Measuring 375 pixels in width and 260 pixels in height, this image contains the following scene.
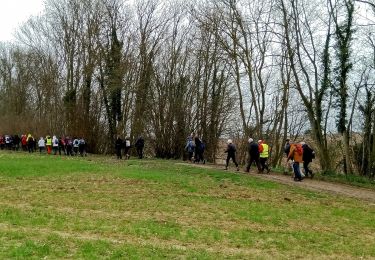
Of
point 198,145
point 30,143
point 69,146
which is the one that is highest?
point 198,145

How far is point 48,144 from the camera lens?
131 feet

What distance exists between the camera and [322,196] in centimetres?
1836

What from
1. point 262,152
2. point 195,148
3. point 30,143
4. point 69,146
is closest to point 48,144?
point 69,146

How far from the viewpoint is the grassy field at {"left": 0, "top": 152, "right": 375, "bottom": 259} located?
9.13 m

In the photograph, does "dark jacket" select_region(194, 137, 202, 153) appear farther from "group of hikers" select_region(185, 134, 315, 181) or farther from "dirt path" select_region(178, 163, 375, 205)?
"dirt path" select_region(178, 163, 375, 205)

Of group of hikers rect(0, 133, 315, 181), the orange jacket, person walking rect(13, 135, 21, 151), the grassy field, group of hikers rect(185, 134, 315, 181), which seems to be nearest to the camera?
the grassy field

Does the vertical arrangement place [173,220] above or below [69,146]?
below

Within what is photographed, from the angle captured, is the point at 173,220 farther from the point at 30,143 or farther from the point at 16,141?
the point at 16,141

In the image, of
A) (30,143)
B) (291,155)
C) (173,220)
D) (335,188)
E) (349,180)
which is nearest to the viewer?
(173,220)

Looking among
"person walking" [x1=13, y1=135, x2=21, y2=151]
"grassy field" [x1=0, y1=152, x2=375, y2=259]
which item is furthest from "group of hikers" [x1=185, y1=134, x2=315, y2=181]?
"person walking" [x1=13, y1=135, x2=21, y2=151]

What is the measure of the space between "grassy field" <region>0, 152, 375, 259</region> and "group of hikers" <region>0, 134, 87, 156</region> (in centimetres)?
1860

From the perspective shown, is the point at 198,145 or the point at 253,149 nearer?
the point at 253,149

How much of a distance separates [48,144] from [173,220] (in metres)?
29.7

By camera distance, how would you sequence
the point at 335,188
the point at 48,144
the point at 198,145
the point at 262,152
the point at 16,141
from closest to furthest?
1. the point at 335,188
2. the point at 262,152
3. the point at 198,145
4. the point at 48,144
5. the point at 16,141
